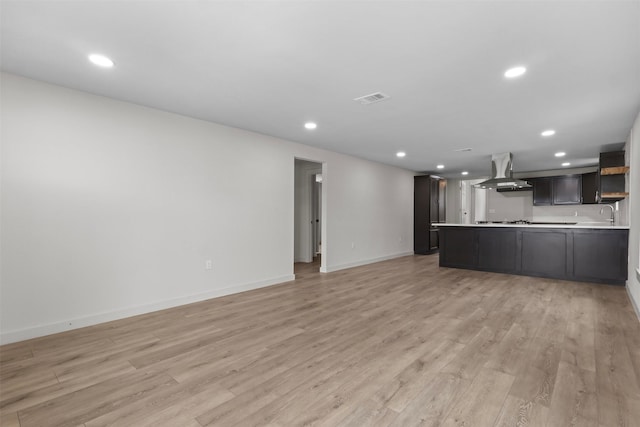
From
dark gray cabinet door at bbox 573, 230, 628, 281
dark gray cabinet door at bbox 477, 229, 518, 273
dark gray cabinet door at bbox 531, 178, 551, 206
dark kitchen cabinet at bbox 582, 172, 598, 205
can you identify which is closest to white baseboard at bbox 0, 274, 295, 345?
dark gray cabinet door at bbox 477, 229, 518, 273

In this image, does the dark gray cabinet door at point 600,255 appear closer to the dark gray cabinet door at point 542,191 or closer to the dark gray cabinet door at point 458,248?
the dark gray cabinet door at point 458,248

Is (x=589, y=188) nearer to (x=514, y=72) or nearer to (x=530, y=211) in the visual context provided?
(x=530, y=211)

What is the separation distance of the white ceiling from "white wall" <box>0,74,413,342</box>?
1.09 ft

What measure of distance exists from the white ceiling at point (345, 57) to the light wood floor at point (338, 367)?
7.84 ft

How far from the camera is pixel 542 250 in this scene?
18.6 ft

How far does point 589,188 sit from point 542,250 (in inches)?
137

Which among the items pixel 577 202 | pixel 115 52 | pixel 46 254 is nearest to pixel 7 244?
pixel 46 254

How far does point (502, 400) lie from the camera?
187cm

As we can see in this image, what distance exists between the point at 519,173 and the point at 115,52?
33.0ft

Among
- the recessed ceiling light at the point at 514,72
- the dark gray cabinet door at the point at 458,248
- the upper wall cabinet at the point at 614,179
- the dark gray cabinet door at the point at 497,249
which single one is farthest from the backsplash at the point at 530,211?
the recessed ceiling light at the point at 514,72

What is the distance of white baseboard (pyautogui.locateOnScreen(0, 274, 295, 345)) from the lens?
2.79m

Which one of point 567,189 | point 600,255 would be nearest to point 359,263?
point 600,255

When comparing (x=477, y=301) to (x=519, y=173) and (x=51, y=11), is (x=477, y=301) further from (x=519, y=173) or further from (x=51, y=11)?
(x=519, y=173)

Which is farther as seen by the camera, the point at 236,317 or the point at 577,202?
the point at 577,202
